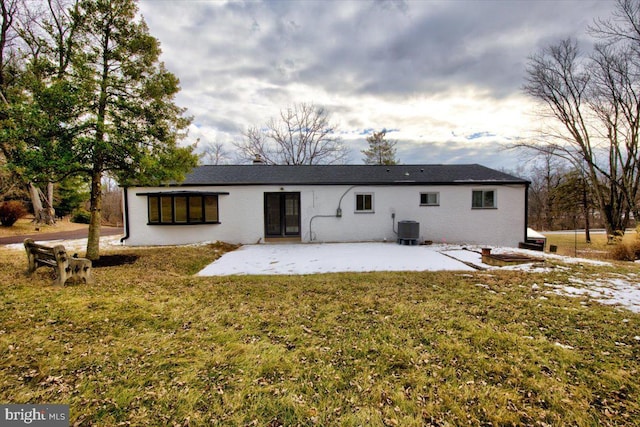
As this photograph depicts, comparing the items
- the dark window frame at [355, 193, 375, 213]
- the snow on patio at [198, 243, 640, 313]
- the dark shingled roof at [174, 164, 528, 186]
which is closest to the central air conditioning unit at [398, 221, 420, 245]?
the snow on patio at [198, 243, 640, 313]

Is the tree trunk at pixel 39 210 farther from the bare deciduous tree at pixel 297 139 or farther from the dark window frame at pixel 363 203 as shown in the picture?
the dark window frame at pixel 363 203

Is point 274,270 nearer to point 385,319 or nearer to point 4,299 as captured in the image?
point 385,319

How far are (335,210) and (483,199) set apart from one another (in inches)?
278

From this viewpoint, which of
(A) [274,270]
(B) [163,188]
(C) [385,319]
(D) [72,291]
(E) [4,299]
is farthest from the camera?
(B) [163,188]

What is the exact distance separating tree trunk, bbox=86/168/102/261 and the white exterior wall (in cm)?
446

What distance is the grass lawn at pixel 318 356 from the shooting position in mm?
2088

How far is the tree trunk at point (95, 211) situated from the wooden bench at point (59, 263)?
147cm

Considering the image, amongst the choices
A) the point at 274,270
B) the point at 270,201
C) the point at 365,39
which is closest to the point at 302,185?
the point at 270,201

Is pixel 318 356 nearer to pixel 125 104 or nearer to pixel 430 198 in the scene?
pixel 125 104

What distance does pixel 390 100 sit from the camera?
48.9 ft

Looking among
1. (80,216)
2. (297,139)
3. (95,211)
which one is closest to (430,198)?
(95,211)

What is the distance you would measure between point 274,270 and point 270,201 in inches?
237

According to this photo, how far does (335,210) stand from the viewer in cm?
1195

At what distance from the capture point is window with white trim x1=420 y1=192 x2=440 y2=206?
39.9ft
